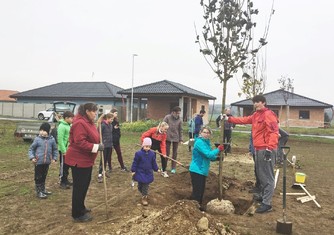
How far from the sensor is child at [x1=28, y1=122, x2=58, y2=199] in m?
6.30

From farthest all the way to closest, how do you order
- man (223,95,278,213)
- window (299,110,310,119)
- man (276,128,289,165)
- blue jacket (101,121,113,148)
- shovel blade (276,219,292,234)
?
1. window (299,110,310,119)
2. man (276,128,289,165)
3. blue jacket (101,121,113,148)
4. man (223,95,278,213)
5. shovel blade (276,219,292,234)

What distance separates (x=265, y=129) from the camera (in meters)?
6.08

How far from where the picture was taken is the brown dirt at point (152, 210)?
456 cm

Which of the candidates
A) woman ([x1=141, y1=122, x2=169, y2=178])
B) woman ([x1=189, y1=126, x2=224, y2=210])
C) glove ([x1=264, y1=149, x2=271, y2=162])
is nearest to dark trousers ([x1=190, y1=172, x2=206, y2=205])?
woman ([x1=189, y1=126, x2=224, y2=210])

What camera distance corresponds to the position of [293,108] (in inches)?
1577

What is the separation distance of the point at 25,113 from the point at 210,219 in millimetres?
41851

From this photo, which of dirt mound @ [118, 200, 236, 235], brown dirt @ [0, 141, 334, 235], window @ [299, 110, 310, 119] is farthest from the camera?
window @ [299, 110, 310, 119]

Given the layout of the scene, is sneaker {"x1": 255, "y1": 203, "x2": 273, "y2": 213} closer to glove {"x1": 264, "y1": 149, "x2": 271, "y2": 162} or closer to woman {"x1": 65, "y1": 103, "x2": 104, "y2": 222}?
glove {"x1": 264, "y1": 149, "x2": 271, "y2": 162}

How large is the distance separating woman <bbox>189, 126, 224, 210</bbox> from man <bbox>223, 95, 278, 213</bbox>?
550mm

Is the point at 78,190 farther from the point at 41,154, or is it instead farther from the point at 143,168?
the point at 41,154

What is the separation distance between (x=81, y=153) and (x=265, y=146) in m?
3.14

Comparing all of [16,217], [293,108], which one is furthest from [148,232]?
[293,108]

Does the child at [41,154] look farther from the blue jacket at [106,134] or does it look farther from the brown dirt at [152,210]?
the blue jacket at [106,134]

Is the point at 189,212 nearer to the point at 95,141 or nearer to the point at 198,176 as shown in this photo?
Answer: the point at 198,176
